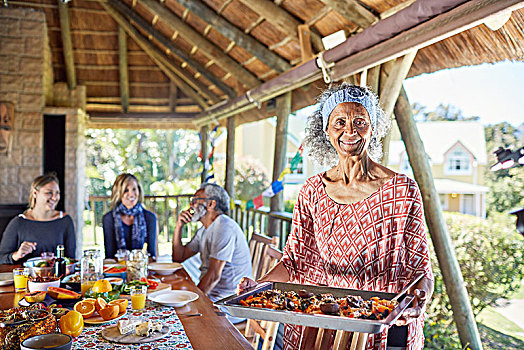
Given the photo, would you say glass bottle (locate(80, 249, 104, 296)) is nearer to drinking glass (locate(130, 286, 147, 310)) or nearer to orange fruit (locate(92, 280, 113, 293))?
orange fruit (locate(92, 280, 113, 293))

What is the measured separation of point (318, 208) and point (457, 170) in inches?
449

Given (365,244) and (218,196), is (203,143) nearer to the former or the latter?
(218,196)

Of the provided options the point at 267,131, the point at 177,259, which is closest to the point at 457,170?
the point at 267,131

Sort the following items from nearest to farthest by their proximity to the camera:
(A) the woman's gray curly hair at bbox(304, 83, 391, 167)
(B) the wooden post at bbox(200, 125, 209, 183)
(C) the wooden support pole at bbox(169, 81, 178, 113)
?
1. (A) the woman's gray curly hair at bbox(304, 83, 391, 167)
2. (C) the wooden support pole at bbox(169, 81, 178, 113)
3. (B) the wooden post at bbox(200, 125, 209, 183)

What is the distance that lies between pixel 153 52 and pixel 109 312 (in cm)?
580

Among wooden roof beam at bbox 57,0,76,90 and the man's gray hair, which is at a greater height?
wooden roof beam at bbox 57,0,76,90

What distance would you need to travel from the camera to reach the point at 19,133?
6.23 m

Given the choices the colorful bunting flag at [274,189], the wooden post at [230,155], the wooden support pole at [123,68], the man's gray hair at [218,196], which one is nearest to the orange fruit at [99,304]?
the man's gray hair at [218,196]

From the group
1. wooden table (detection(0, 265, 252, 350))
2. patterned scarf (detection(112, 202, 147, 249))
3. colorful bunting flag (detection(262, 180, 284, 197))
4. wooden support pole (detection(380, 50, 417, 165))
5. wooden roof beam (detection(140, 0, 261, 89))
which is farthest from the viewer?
wooden roof beam (detection(140, 0, 261, 89))

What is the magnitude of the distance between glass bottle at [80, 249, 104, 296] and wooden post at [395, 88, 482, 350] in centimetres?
190

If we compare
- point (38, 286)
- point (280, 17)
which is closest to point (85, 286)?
point (38, 286)

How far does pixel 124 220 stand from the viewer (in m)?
3.71

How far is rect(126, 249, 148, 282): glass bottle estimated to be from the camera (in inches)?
100

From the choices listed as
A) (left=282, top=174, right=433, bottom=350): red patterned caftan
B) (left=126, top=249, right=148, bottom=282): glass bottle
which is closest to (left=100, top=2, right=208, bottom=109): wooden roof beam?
(left=126, top=249, right=148, bottom=282): glass bottle
